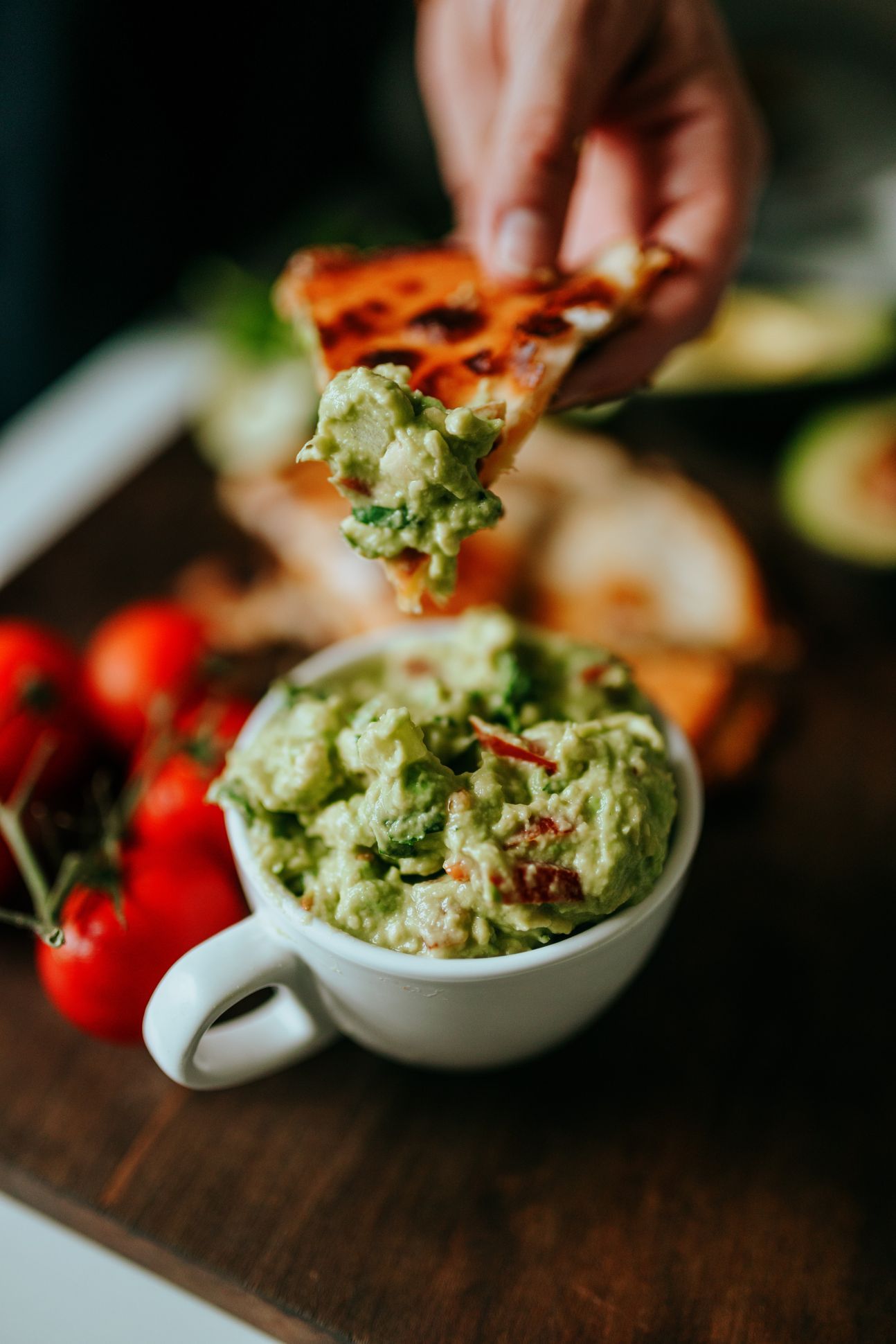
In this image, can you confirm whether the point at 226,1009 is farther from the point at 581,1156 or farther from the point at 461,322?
the point at 461,322

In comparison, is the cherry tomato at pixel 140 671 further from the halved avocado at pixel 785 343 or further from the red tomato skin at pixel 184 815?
the halved avocado at pixel 785 343

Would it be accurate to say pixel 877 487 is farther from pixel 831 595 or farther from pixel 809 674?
pixel 809 674

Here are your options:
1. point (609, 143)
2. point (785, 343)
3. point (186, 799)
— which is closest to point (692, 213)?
point (609, 143)

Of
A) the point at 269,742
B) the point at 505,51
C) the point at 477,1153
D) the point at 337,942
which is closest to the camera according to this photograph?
the point at 337,942

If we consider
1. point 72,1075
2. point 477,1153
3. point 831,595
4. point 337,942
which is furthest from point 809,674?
point 72,1075

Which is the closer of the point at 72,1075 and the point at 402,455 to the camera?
the point at 402,455

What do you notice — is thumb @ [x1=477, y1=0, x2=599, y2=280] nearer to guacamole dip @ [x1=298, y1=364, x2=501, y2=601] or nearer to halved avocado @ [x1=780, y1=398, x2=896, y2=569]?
guacamole dip @ [x1=298, y1=364, x2=501, y2=601]

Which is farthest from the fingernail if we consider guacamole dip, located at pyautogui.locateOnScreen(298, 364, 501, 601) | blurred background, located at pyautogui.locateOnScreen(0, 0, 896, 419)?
blurred background, located at pyautogui.locateOnScreen(0, 0, 896, 419)
